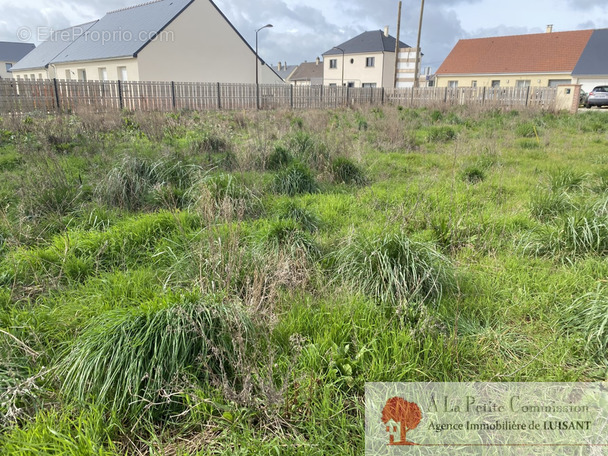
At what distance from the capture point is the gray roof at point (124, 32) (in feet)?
88.9

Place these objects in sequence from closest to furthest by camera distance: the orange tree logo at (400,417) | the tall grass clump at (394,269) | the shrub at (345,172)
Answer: the orange tree logo at (400,417) → the tall grass clump at (394,269) → the shrub at (345,172)

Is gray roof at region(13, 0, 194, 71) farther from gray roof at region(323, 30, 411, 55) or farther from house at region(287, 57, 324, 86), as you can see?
house at region(287, 57, 324, 86)

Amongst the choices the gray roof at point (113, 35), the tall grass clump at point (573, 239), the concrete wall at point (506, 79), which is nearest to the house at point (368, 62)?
the concrete wall at point (506, 79)

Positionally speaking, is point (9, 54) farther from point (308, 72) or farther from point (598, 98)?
point (598, 98)

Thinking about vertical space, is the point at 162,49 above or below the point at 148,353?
above

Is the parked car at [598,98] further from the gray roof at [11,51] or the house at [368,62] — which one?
the gray roof at [11,51]

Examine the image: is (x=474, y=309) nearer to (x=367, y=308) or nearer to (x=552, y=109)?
(x=367, y=308)

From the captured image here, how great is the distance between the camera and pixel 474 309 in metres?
2.83

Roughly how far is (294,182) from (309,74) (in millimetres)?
67151

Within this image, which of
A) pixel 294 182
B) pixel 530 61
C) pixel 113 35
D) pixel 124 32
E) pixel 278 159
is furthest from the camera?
pixel 530 61

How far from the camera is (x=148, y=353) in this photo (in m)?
2.12

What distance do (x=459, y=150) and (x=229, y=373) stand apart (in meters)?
7.44

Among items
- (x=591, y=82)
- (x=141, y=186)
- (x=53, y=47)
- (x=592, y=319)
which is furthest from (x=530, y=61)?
(x=53, y=47)

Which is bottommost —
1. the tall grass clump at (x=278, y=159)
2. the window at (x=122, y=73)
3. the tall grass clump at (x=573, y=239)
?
the tall grass clump at (x=573, y=239)
